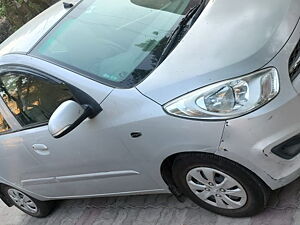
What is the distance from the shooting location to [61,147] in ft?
11.3

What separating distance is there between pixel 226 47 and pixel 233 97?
0.33 m

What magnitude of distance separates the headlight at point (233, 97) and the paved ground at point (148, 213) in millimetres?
891

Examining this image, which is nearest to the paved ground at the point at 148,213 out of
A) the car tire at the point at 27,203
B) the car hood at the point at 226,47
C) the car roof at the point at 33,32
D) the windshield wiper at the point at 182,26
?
the car tire at the point at 27,203

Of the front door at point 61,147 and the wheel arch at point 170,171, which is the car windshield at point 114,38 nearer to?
the front door at point 61,147

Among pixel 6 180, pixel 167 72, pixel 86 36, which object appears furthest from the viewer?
pixel 6 180

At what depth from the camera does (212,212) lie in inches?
133

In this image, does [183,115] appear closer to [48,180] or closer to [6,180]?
[48,180]

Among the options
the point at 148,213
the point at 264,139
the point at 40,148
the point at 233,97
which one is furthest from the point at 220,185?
the point at 40,148

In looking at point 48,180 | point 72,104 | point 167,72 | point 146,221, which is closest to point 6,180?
point 48,180

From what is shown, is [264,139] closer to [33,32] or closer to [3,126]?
[33,32]

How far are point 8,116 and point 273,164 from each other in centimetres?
208

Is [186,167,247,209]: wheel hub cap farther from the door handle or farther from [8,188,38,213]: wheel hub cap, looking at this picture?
[8,188,38,213]: wheel hub cap

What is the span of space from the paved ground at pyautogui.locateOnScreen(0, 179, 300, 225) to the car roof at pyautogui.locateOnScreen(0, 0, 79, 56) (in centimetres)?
150

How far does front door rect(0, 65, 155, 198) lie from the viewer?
3.21 meters
